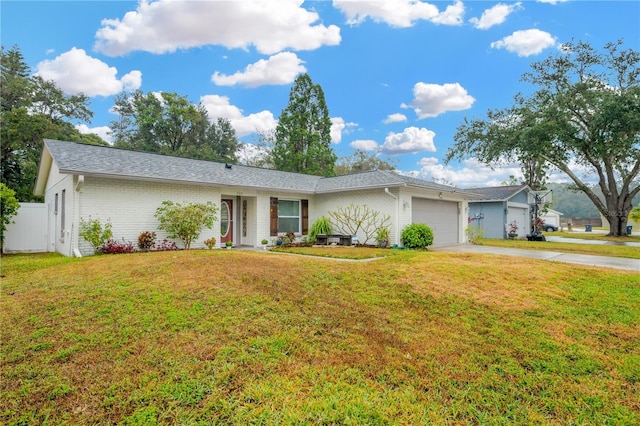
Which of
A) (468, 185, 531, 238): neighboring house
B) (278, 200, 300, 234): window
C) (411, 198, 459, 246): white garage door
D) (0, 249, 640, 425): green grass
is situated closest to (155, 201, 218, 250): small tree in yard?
(278, 200, 300, 234): window

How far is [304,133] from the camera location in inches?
1166

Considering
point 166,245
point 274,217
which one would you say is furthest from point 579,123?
point 166,245

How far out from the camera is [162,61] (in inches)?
650

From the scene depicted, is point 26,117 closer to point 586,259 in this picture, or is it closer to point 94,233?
point 94,233

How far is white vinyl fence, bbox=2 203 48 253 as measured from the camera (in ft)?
37.9

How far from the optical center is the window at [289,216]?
1441 centimetres

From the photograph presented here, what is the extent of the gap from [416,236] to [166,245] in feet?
30.0

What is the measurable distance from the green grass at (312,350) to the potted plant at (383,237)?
21.3ft

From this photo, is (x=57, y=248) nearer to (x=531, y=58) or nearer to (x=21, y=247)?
(x=21, y=247)

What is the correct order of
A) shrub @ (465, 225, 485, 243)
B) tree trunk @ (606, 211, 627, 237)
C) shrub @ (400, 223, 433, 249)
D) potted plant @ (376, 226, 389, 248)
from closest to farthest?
shrub @ (400, 223, 433, 249)
potted plant @ (376, 226, 389, 248)
shrub @ (465, 225, 485, 243)
tree trunk @ (606, 211, 627, 237)

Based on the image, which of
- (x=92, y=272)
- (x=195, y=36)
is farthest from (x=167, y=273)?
(x=195, y=36)

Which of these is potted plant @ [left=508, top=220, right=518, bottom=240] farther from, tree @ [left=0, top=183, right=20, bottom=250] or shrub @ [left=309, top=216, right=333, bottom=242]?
tree @ [left=0, top=183, right=20, bottom=250]

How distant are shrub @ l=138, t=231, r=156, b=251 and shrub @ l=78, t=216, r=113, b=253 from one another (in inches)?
34.6

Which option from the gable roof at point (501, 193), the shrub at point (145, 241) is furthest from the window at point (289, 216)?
the gable roof at point (501, 193)
